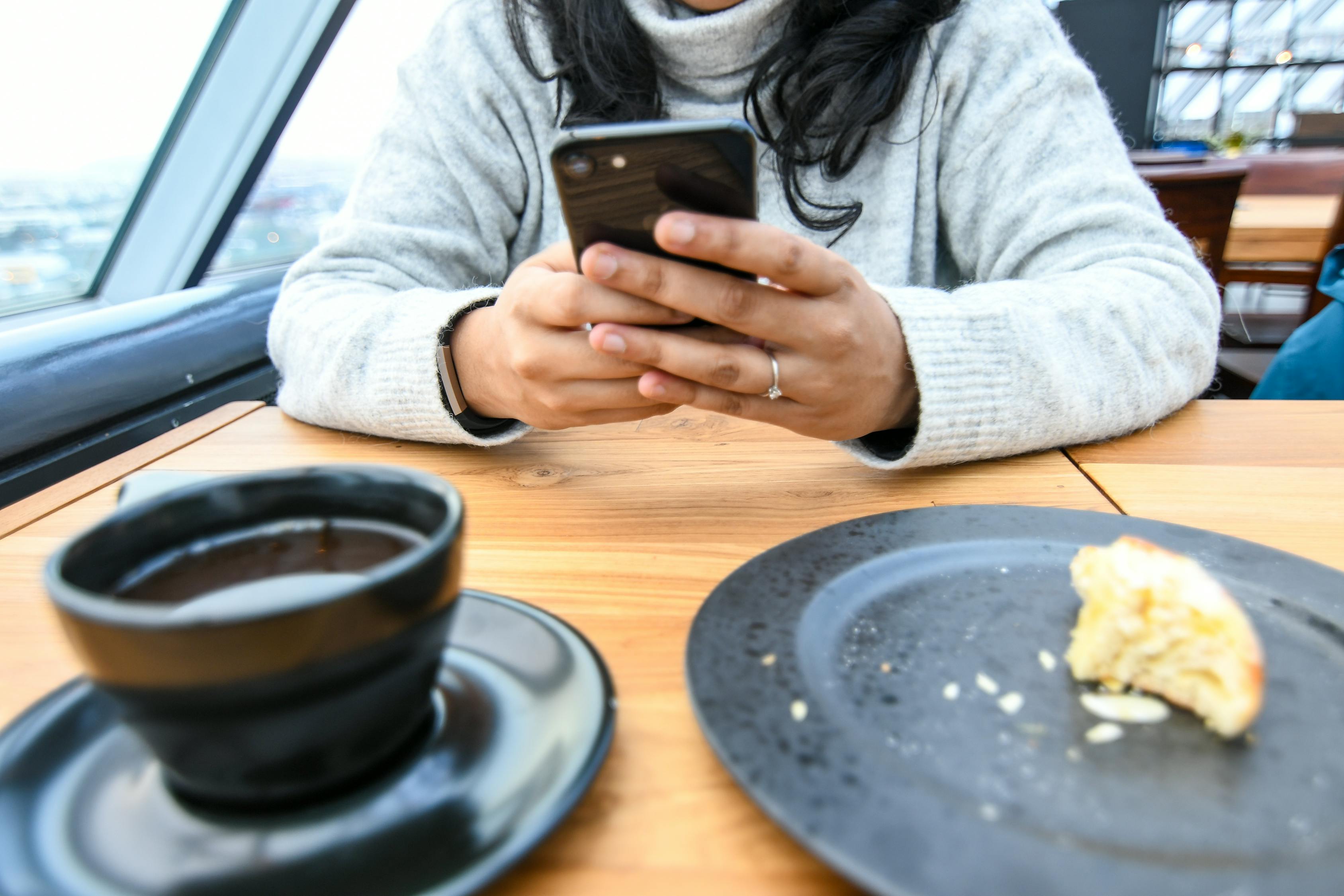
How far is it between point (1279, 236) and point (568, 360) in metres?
Result: 2.41

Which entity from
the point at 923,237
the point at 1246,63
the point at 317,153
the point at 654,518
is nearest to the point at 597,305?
the point at 654,518

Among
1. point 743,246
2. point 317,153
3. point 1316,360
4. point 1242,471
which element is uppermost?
point 743,246

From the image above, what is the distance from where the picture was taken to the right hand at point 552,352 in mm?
577

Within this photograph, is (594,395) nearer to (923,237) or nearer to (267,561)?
(267,561)

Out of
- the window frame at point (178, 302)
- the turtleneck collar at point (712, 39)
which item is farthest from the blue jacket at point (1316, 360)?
Result: the window frame at point (178, 302)

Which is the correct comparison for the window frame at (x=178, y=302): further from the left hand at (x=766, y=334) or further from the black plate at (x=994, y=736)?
the black plate at (x=994, y=736)

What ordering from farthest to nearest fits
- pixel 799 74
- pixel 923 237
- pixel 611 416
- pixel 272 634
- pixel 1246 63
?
pixel 1246 63
pixel 923 237
pixel 799 74
pixel 611 416
pixel 272 634

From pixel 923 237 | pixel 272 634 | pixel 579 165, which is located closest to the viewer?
pixel 272 634

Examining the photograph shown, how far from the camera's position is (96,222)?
1.87m

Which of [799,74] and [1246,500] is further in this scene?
[799,74]

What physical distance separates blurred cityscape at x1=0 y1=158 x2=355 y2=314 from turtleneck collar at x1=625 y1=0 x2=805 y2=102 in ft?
2.03

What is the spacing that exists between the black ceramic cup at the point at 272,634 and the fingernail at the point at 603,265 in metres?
0.25

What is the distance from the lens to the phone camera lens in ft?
1.50

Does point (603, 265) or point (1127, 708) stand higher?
point (603, 265)
